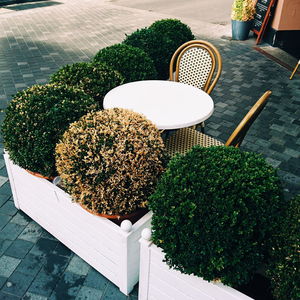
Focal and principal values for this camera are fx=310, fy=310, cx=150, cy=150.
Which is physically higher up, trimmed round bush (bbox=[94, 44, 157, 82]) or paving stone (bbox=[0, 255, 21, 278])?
trimmed round bush (bbox=[94, 44, 157, 82])

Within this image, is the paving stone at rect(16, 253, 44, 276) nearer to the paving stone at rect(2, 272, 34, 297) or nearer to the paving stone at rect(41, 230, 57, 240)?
the paving stone at rect(2, 272, 34, 297)

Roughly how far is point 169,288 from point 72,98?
1945mm

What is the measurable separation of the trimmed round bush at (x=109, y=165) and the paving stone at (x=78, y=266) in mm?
814

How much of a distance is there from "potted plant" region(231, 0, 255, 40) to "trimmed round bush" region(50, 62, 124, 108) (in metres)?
6.84

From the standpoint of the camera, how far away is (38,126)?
→ 2.76m

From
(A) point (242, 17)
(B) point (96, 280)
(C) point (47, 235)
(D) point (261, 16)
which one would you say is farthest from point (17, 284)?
(D) point (261, 16)

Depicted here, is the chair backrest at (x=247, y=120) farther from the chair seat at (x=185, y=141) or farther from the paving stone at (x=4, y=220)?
the paving stone at (x=4, y=220)

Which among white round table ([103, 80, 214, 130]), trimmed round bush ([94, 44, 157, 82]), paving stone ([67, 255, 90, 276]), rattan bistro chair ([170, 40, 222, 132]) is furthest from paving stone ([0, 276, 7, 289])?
rattan bistro chair ([170, 40, 222, 132])

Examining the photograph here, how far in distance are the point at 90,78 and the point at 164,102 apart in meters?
Result: 0.94

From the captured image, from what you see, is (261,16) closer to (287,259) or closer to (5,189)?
(5,189)

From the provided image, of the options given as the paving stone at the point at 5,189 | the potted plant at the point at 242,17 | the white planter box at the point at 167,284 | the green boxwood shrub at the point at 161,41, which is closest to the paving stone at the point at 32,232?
the paving stone at the point at 5,189

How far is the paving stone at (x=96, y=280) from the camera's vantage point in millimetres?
2766

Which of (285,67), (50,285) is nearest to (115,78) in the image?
(50,285)

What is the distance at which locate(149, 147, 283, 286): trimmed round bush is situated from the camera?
1.90 m
